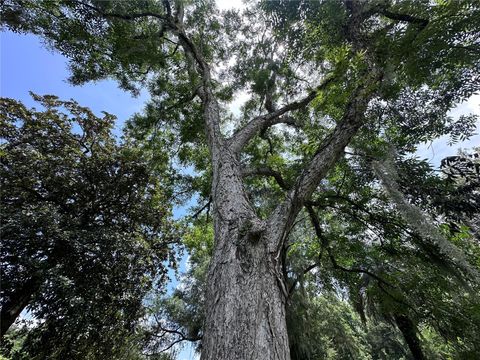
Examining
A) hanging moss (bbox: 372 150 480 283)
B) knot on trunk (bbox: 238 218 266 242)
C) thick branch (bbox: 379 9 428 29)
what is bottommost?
knot on trunk (bbox: 238 218 266 242)

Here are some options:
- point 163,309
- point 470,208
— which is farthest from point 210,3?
point 163,309

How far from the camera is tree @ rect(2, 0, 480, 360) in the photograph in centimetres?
157

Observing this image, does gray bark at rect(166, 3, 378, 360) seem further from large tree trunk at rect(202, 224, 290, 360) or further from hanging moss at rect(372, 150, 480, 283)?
hanging moss at rect(372, 150, 480, 283)

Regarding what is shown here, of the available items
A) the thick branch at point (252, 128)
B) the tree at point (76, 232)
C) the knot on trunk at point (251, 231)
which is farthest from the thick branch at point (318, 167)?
the tree at point (76, 232)

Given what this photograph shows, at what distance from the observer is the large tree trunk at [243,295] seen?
1186 millimetres

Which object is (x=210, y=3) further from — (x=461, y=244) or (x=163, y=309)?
(x=163, y=309)

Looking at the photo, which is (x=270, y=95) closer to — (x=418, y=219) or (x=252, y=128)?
(x=252, y=128)

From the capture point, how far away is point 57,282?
4645mm

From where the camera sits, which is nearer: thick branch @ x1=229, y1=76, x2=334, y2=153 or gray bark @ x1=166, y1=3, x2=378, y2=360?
gray bark @ x1=166, y1=3, x2=378, y2=360

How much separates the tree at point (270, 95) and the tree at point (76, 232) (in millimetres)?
1366

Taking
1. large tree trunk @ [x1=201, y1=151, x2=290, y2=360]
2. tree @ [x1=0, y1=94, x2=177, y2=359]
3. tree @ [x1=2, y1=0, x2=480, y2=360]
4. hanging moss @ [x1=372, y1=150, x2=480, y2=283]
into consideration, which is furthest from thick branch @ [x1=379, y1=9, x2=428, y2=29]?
tree @ [x1=0, y1=94, x2=177, y2=359]

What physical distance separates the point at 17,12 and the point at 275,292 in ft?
20.9

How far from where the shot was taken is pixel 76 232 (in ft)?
17.1

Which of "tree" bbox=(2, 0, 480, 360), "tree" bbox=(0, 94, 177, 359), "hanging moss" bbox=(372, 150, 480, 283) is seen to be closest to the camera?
"tree" bbox=(2, 0, 480, 360)
